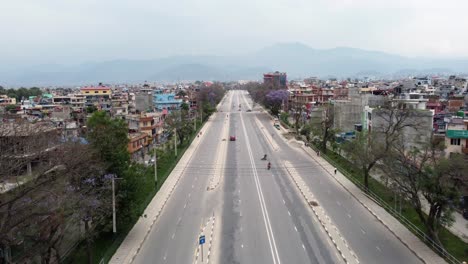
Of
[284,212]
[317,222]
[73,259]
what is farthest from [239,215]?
[73,259]

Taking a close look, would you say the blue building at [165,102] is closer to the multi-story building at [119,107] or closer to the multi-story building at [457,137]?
the multi-story building at [119,107]

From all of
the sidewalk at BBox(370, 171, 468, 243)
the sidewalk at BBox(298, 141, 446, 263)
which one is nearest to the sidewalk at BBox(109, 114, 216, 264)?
the sidewalk at BBox(298, 141, 446, 263)

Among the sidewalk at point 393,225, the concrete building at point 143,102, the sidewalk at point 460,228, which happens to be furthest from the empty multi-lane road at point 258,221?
the concrete building at point 143,102

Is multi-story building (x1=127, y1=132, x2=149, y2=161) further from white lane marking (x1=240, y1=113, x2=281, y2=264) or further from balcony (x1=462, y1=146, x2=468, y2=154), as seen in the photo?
balcony (x1=462, y1=146, x2=468, y2=154)

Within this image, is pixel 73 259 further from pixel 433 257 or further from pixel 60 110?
pixel 60 110

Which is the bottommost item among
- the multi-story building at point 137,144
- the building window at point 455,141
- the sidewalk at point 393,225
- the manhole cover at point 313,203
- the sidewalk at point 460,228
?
the sidewalk at point 460,228

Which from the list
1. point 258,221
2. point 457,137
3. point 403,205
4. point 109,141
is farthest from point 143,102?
point 403,205

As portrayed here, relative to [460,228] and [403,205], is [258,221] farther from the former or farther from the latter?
[460,228]
